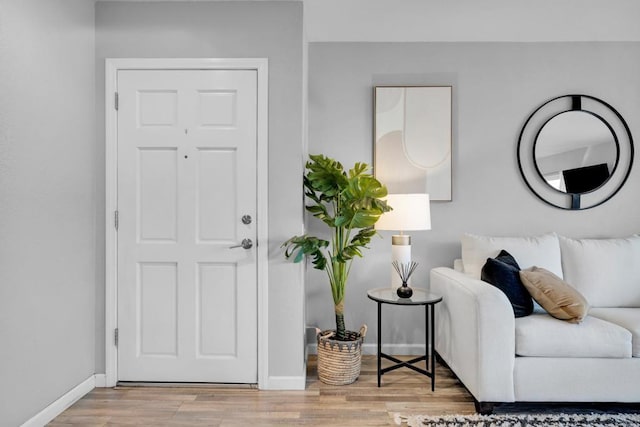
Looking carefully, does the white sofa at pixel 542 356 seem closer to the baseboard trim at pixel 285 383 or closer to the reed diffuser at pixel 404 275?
the reed diffuser at pixel 404 275

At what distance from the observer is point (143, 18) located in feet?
8.87

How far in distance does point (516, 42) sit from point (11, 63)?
3.32 m

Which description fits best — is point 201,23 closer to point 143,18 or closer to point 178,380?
point 143,18

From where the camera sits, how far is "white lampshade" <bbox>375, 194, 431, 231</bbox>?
112 inches

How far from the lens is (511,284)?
2.50 meters

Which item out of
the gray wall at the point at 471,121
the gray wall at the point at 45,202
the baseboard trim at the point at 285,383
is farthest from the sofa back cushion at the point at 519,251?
the gray wall at the point at 45,202

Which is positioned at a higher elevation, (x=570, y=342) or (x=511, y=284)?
(x=511, y=284)

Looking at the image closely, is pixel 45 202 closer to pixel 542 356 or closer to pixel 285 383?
pixel 285 383

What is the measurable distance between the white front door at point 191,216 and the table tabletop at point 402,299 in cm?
79

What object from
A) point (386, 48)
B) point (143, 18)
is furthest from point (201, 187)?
point (386, 48)

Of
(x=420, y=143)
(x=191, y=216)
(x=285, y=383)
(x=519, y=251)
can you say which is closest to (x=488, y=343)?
(x=519, y=251)

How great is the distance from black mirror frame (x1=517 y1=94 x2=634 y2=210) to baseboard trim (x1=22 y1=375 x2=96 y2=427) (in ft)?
11.1

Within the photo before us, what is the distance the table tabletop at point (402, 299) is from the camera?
2.61 metres

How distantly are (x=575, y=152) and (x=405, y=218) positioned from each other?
157 centimetres
